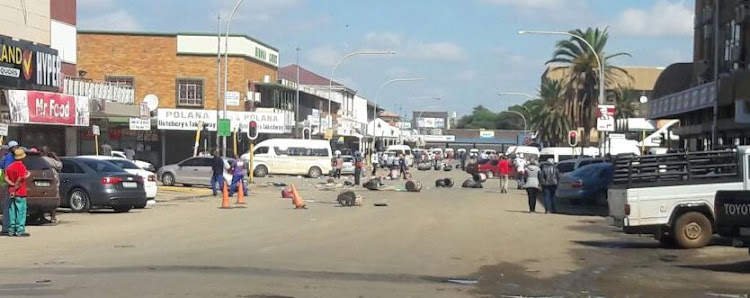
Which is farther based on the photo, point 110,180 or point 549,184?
point 549,184

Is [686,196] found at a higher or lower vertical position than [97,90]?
lower

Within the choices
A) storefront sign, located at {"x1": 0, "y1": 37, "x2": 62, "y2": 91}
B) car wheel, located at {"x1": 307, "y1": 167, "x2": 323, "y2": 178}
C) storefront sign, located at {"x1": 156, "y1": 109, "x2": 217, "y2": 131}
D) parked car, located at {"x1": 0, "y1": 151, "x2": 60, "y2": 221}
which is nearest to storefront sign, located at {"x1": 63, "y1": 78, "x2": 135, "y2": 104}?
storefront sign, located at {"x1": 0, "y1": 37, "x2": 62, "y2": 91}

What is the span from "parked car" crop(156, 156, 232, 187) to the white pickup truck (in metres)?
26.3

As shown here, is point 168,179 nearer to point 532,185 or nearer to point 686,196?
point 532,185

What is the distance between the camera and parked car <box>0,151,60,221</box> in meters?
20.0

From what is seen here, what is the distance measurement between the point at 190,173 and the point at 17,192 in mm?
23734

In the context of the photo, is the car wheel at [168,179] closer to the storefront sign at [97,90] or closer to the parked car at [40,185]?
the storefront sign at [97,90]

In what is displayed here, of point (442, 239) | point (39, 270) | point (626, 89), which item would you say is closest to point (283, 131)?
point (626, 89)

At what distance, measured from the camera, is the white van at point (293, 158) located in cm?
5809

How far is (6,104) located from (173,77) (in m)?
40.4

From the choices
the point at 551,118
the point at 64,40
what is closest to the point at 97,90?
the point at 64,40

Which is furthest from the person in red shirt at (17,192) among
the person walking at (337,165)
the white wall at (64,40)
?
the person walking at (337,165)

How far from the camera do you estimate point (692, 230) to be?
1780cm

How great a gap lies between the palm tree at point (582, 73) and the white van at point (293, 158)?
16169 mm
